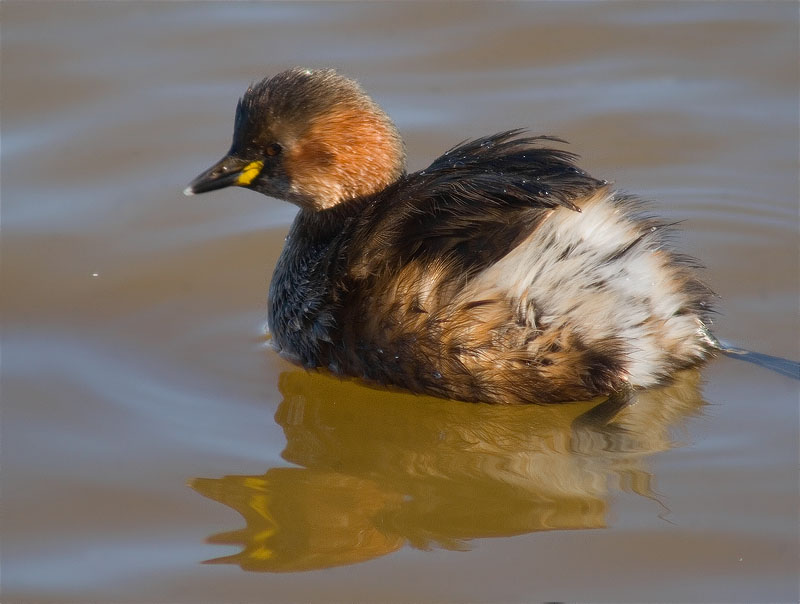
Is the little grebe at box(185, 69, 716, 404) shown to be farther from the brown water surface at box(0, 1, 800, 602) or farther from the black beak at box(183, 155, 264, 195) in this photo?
the black beak at box(183, 155, 264, 195)

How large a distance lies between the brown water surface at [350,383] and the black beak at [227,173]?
53 centimetres

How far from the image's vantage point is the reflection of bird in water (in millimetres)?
3703

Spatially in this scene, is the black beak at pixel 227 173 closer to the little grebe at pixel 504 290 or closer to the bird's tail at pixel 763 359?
the little grebe at pixel 504 290

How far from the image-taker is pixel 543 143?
20.3 ft

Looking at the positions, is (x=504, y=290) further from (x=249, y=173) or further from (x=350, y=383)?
(x=249, y=173)

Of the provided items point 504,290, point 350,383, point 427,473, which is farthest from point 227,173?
point 427,473

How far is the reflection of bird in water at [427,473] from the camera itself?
12.1ft

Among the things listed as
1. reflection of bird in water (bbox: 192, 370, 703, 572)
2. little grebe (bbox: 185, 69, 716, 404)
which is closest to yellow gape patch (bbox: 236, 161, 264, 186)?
little grebe (bbox: 185, 69, 716, 404)

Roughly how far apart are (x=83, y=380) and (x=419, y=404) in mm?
1269

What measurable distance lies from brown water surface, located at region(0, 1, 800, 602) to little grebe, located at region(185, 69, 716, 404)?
18 cm

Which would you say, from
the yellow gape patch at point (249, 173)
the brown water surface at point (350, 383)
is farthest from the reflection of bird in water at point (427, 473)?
the yellow gape patch at point (249, 173)

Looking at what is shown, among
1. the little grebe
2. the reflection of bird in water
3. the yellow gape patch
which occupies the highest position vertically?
the yellow gape patch

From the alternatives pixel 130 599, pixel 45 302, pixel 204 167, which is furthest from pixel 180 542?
pixel 204 167

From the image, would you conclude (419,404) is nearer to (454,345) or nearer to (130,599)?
(454,345)
